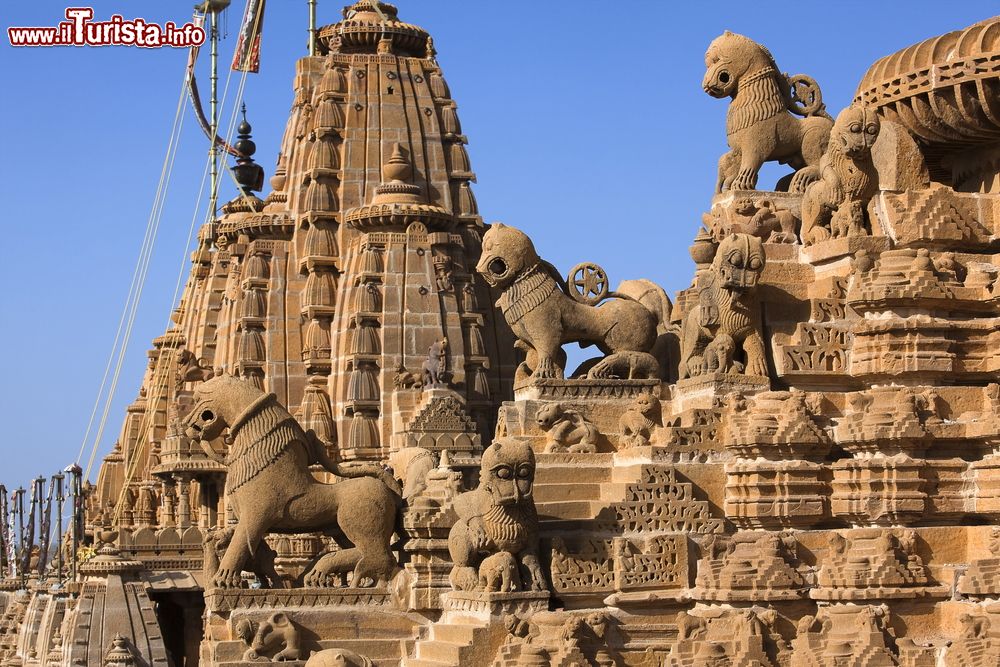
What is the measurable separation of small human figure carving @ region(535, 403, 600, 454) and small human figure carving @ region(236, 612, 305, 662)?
4.66 metres

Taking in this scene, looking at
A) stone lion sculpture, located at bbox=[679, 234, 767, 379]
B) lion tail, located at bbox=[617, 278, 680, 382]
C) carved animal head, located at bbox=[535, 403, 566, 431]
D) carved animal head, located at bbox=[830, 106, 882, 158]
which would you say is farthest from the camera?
lion tail, located at bbox=[617, 278, 680, 382]

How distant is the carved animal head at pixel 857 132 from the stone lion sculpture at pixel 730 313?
1845 mm

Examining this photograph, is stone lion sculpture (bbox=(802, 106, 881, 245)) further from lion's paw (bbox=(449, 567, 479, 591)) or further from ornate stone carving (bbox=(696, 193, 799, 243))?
lion's paw (bbox=(449, 567, 479, 591))

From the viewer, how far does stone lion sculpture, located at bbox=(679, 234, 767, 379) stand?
113 feet

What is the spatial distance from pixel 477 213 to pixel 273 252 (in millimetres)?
6268

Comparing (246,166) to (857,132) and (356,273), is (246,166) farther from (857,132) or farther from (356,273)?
(857,132)

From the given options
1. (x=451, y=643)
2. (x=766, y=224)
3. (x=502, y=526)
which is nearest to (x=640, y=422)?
(x=502, y=526)

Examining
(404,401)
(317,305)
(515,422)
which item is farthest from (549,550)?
(317,305)

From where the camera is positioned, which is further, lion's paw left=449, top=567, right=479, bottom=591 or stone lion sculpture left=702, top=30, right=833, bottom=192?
stone lion sculpture left=702, top=30, right=833, bottom=192

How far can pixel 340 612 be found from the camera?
A: 36156mm

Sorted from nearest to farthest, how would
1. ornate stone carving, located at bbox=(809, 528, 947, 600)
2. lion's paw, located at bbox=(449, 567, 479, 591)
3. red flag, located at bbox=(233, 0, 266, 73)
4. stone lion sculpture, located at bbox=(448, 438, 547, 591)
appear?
ornate stone carving, located at bbox=(809, 528, 947, 600), stone lion sculpture, located at bbox=(448, 438, 547, 591), lion's paw, located at bbox=(449, 567, 479, 591), red flag, located at bbox=(233, 0, 266, 73)

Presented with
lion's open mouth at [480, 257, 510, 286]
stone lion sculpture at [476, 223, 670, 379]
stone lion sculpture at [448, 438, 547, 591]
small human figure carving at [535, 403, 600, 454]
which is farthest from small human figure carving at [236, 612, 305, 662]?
lion's open mouth at [480, 257, 510, 286]

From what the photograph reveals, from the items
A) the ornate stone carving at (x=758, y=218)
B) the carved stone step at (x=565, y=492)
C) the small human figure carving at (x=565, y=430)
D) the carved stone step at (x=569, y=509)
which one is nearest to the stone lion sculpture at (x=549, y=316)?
the small human figure carving at (x=565, y=430)

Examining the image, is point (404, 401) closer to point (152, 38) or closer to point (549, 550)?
point (152, 38)
